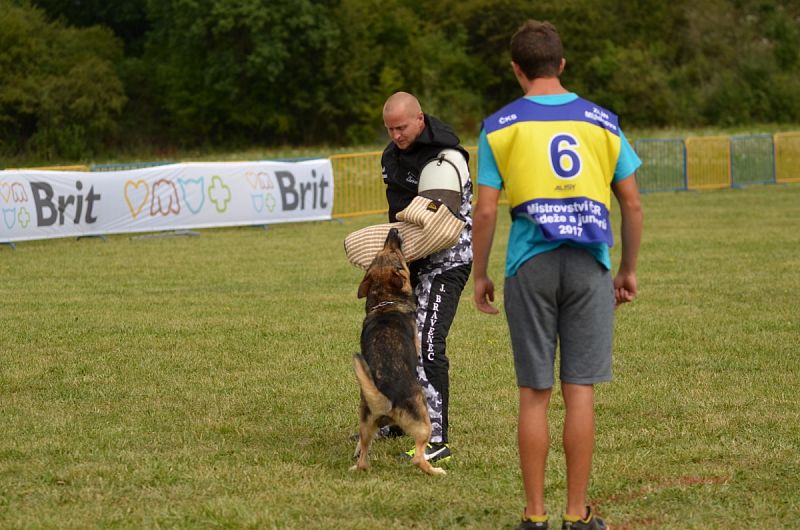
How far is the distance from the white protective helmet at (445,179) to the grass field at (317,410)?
4.44 feet

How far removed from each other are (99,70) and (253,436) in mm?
48405

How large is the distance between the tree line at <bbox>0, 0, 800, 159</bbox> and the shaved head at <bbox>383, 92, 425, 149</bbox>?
1759 inches

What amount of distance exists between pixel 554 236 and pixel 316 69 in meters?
53.4

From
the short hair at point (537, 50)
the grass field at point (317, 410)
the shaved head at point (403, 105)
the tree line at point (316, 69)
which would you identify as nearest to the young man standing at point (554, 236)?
the short hair at point (537, 50)

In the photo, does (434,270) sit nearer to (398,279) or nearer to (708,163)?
(398,279)

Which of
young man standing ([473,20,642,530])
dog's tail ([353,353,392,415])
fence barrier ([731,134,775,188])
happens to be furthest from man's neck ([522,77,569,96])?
fence barrier ([731,134,775,188])

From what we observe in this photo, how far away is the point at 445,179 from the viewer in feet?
20.2

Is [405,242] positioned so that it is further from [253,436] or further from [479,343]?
[479,343]

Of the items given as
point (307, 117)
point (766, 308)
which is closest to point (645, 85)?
point (307, 117)

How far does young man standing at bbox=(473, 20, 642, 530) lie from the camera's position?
4.51 meters

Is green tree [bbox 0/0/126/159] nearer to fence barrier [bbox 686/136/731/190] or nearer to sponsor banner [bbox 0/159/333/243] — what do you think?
fence barrier [bbox 686/136/731/190]

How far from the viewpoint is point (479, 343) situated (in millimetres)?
9805

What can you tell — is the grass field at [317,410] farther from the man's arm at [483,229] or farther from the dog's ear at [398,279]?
the man's arm at [483,229]

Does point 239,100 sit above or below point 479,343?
above
